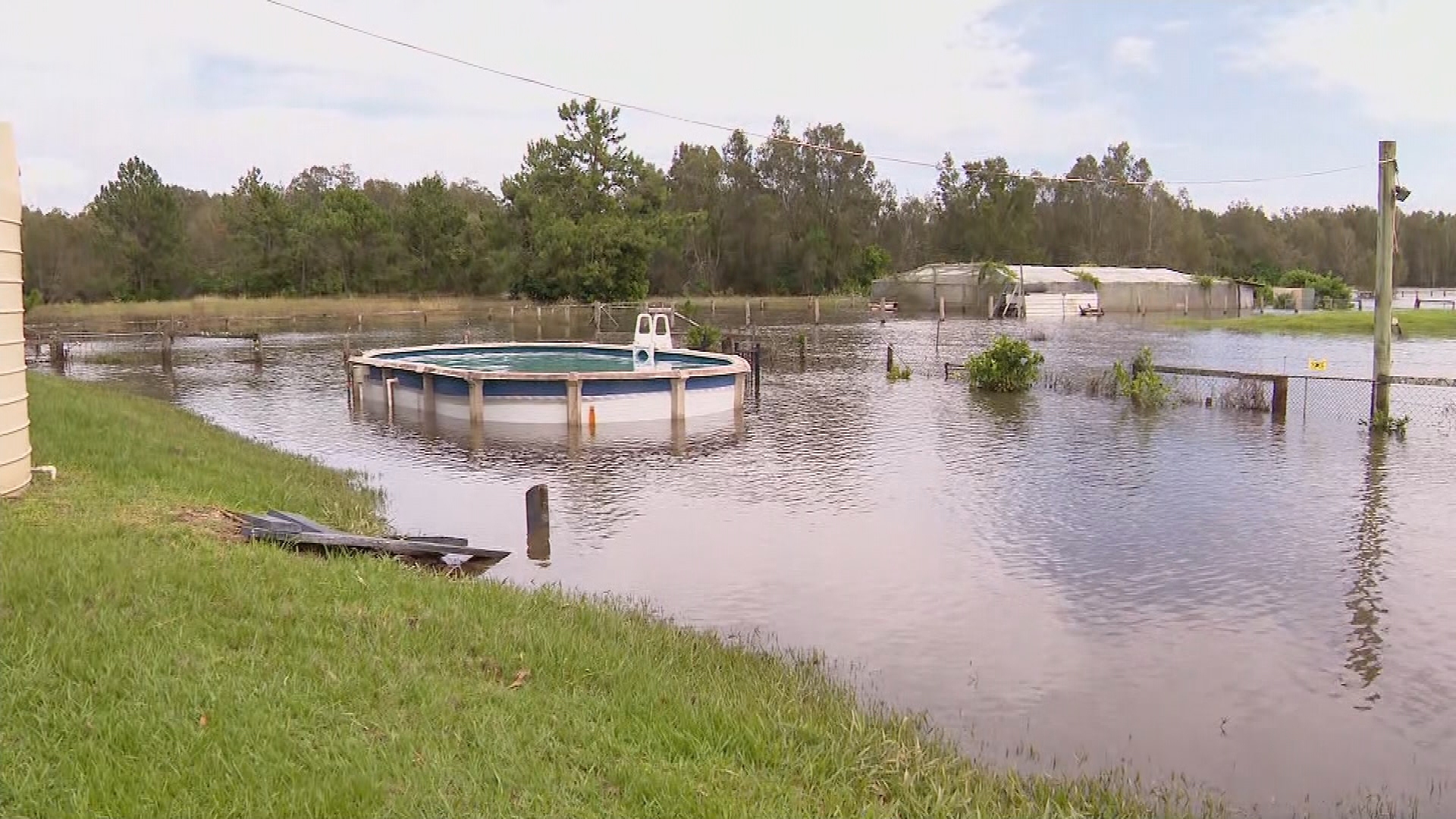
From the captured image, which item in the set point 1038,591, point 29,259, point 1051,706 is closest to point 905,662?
point 1051,706

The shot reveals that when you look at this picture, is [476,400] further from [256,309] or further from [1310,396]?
[256,309]

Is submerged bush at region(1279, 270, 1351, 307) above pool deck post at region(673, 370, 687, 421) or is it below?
above

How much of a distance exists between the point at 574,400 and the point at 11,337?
1212 centimetres

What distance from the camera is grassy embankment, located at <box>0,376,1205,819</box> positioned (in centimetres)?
463

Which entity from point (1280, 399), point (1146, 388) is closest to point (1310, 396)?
point (1146, 388)

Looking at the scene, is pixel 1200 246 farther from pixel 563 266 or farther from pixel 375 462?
pixel 375 462

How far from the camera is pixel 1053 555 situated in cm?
1186

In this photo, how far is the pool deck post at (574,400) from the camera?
21141 mm

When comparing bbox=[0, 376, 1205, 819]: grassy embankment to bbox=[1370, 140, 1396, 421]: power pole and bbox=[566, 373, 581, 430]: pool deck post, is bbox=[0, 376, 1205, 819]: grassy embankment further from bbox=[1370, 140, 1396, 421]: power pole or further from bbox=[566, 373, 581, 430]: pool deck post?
bbox=[1370, 140, 1396, 421]: power pole

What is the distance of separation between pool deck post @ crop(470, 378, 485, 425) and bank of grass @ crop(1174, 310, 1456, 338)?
126ft

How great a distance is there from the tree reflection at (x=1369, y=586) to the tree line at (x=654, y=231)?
123 ft

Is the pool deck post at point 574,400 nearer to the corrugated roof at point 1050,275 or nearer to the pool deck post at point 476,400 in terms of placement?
the pool deck post at point 476,400

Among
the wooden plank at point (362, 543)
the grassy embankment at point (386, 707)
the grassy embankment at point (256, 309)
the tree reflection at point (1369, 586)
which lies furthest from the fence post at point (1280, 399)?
the grassy embankment at point (256, 309)

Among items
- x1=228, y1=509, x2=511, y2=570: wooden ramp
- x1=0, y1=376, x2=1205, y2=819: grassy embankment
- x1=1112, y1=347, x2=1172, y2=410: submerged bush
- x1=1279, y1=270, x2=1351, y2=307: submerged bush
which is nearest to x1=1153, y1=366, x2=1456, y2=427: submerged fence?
x1=1112, y1=347, x2=1172, y2=410: submerged bush
